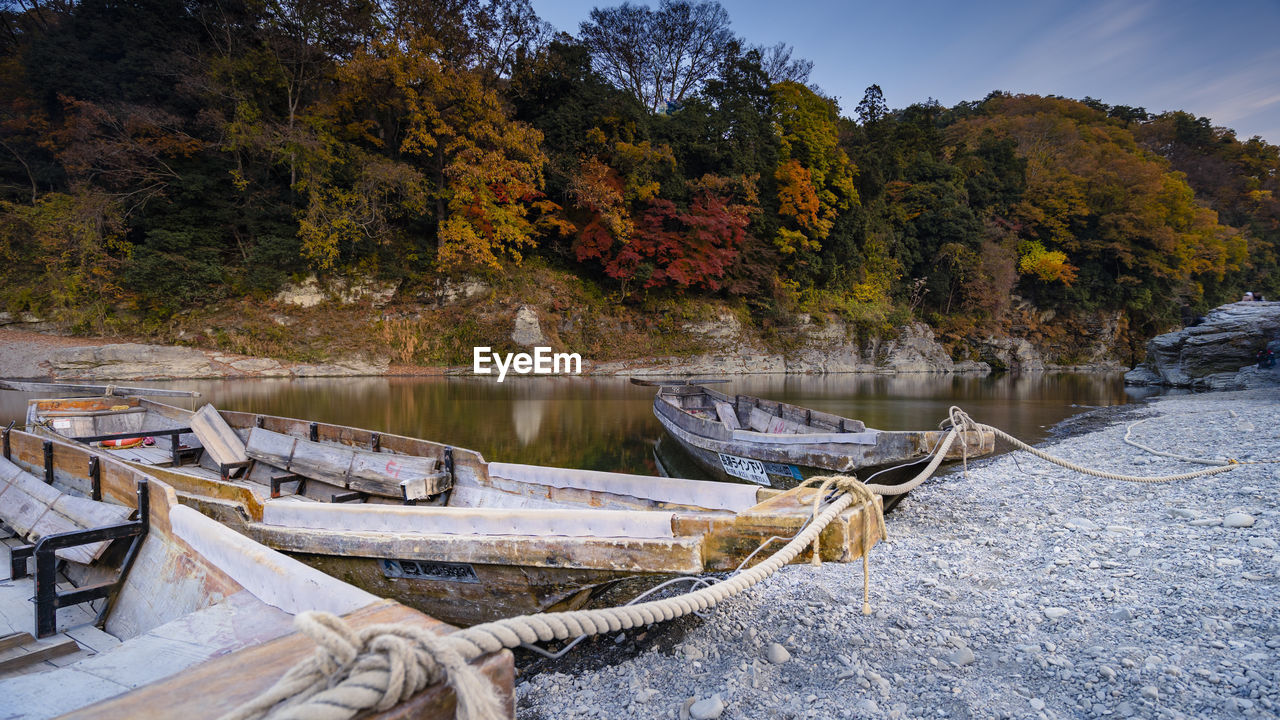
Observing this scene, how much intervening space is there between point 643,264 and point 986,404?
47.8 ft

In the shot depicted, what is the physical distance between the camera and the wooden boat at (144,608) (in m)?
1.07

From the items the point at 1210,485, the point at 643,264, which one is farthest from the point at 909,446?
the point at 643,264

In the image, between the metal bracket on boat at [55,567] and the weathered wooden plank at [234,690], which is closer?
the weathered wooden plank at [234,690]

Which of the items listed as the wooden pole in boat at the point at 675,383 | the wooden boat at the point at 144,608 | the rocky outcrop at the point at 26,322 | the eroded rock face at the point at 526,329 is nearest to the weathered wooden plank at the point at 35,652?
the wooden boat at the point at 144,608

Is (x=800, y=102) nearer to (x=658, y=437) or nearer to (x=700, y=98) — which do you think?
(x=700, y=98)

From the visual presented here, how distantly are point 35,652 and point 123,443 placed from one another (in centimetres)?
578

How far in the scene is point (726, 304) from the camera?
27828mm

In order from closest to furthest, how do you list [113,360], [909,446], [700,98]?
[909,446] → [113,360] → [700,98]

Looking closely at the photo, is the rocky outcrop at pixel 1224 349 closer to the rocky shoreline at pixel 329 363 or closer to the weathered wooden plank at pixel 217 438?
the rocky shoreline at pixel 329 363

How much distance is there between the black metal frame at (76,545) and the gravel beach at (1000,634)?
6.98 feet

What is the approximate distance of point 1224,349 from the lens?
65.9 ft

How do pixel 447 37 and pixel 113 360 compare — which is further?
pixel 447 37

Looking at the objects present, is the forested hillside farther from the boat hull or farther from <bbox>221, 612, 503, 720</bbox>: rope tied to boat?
<bbox>221, 612, 503, 720</bbox>: rope tied to boat

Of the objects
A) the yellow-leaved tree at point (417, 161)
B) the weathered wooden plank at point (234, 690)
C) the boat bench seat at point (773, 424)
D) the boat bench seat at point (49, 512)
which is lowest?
the boat bench seat at point (773, 424)
